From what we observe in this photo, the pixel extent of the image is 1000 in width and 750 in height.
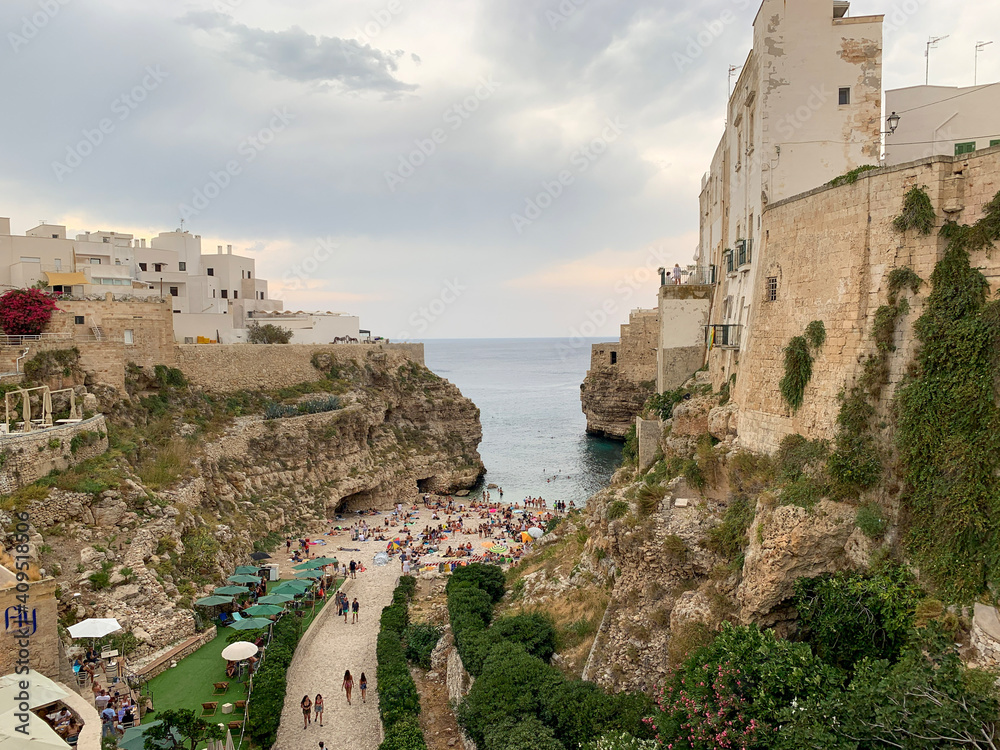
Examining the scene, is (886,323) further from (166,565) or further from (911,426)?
(166,565)

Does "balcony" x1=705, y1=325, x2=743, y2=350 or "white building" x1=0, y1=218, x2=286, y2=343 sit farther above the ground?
"white building" x1=0, y1=218, x2=286, y2=343

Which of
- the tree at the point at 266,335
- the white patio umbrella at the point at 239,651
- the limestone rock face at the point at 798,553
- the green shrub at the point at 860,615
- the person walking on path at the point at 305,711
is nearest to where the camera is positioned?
the green shrub at the point at 860,615

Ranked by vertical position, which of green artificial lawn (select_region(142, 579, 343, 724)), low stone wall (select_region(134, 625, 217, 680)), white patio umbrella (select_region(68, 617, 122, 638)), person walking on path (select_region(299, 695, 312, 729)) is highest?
white patio umbrella (select_region(68, 617, 122, 638))

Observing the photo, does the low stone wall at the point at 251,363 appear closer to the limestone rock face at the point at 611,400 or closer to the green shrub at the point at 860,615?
the limestone rock face at the point at 611,400

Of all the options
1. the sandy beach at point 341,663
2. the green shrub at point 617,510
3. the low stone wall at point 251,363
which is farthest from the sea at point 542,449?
the green shrub at point 617,510

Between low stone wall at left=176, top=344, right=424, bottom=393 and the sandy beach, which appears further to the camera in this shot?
low stone wall at left=176, top=344, right=424, bottom=393

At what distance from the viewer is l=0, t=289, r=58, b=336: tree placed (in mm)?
31328

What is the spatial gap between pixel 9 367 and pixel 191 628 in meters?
15.7

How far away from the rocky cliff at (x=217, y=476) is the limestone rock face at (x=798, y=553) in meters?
16.8

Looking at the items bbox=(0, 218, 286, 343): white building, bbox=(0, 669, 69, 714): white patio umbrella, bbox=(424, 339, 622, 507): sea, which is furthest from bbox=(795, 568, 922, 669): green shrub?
bbox=(0, 218, 286, 343): white building

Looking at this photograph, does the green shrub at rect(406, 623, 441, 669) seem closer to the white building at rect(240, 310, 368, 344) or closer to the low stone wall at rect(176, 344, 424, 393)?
the low stone wall at rect(176, 344, 424, 393)

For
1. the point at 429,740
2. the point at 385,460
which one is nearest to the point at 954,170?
the point at 429,740

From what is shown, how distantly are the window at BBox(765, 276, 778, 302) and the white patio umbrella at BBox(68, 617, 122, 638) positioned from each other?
61.0 ft

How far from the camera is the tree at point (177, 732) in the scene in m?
13.5
